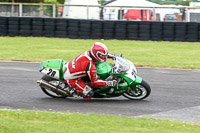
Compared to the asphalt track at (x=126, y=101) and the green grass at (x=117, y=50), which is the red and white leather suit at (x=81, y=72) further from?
the green grass at (x=117, y=50)

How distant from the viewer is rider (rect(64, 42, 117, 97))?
780cm

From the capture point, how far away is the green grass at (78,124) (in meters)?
5.26

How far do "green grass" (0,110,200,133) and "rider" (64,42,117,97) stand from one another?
158 cm

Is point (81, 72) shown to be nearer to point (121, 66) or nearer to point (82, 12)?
point (121, 66)

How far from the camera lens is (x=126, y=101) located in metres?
8.30

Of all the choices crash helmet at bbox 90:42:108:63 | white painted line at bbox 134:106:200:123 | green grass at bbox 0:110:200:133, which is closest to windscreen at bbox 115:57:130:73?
crash helmet at bbox 90:42:108:63

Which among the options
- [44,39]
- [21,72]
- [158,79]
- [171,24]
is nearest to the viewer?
[158,79]

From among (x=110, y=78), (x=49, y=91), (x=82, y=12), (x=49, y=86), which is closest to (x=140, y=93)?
(x=110, y=78)

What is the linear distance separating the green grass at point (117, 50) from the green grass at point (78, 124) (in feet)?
25.3

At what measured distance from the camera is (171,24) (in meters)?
20.0

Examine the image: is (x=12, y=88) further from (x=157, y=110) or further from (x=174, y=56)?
(x=174, y=56)

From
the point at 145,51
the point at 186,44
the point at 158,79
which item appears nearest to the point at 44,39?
the point at 145,51

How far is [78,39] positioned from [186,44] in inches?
226

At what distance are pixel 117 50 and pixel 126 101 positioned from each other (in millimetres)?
9950
